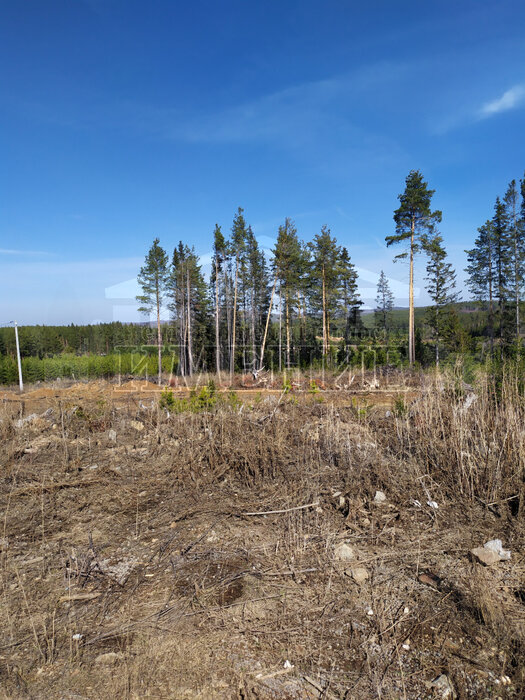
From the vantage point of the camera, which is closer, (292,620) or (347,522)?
(292,620)

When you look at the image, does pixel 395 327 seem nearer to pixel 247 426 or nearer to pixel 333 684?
pixel 247 426

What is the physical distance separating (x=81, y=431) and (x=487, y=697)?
719 cm

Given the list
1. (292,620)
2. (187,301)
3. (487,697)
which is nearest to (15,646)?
(292,620)

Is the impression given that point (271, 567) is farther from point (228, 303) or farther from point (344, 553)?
point (228, 303)

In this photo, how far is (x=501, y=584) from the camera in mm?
2809

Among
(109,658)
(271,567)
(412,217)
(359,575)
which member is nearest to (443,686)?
(359,575)

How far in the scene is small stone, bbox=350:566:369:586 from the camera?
2.90 m

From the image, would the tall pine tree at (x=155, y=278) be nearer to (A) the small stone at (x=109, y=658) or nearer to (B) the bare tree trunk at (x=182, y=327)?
(B) the bare tree trunk at (x=182, y=327)

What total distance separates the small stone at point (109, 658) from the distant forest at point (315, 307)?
72.9 feet

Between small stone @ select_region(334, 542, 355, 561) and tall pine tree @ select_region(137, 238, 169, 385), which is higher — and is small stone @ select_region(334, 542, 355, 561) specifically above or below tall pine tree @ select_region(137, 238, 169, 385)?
below

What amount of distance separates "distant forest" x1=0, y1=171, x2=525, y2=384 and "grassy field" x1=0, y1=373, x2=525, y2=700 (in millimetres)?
19197

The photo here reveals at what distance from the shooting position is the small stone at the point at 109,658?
86.0 inches

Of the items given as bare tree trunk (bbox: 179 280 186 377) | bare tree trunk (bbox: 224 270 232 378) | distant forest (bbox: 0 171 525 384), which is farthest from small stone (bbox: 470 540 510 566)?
bare tree trunk (bbox: 179 280 186 377)

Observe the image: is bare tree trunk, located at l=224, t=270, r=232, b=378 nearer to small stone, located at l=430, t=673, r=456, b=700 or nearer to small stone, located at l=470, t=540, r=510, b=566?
small stone, located at l=470, t=540, r=510, b=566
